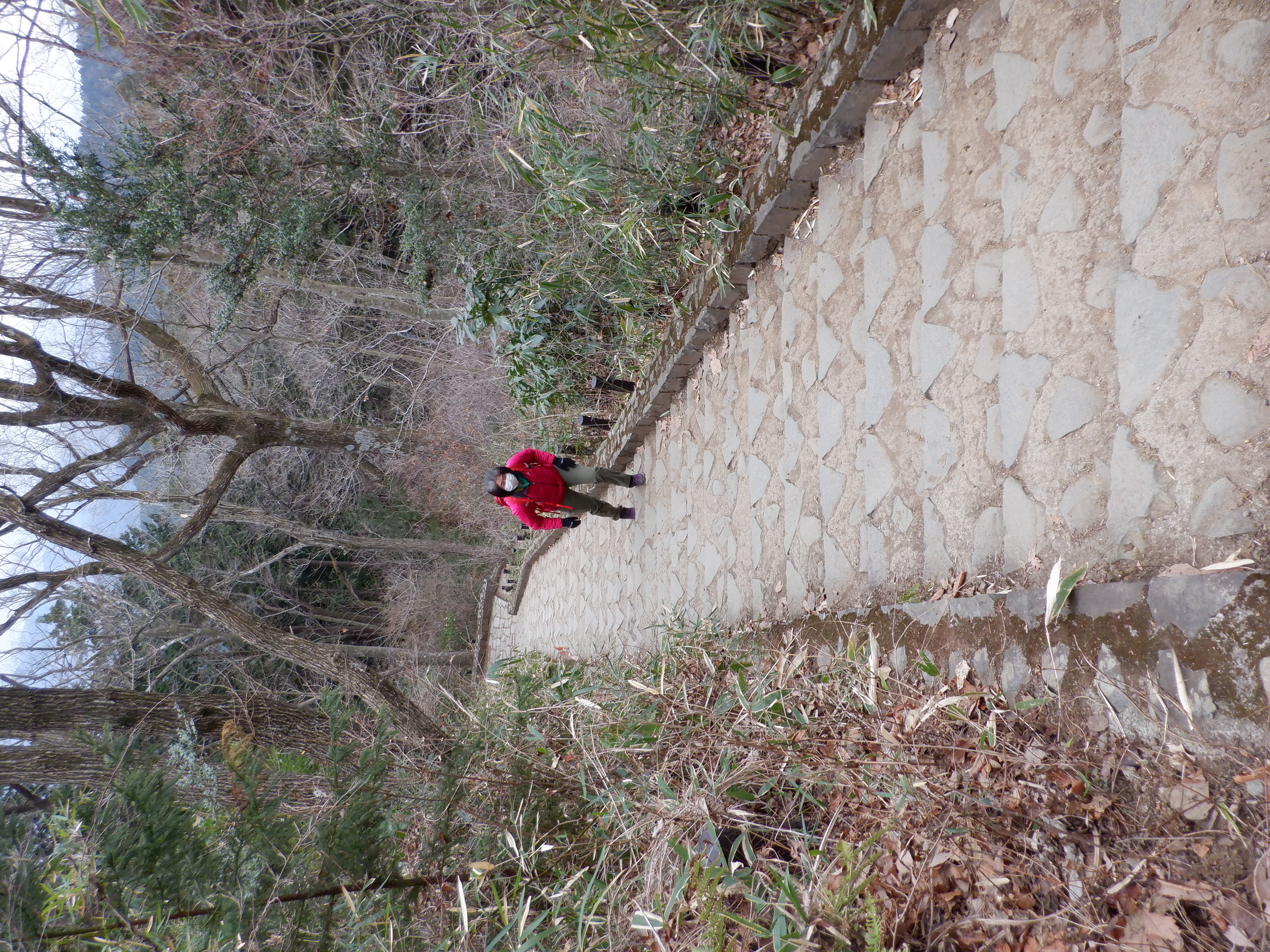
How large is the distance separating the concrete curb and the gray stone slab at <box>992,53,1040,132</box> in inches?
16.1

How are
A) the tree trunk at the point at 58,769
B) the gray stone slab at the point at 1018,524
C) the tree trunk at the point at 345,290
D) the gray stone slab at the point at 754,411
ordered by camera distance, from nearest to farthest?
the gray stone slab at the point at 1018,524 → the gray stone slab at the point at 754,411 → the tree trunk at the point at 58,769 → the tree trunk at the point at 345,290

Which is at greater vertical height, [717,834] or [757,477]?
[757,477]

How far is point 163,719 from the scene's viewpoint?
5012mm

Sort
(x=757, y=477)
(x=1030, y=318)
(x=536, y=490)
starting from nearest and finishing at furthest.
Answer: (x=1030, y=318)
(x=757, y=477)
(x=536, y=490)

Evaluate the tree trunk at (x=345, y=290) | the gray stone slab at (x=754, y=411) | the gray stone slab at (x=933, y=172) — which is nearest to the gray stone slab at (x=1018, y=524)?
the gray stone slab at (x=933, y=172)

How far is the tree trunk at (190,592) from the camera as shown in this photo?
6270mm

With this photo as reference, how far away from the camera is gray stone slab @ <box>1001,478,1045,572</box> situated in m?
2.14

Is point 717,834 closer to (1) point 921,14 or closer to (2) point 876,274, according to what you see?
(2) point 876,274

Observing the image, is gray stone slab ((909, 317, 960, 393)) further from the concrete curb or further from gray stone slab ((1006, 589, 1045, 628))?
the concrete curb

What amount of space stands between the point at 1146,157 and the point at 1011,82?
2.07ft

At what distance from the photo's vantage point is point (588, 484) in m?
5.86

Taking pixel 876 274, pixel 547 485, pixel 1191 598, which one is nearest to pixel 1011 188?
pixel 876 274

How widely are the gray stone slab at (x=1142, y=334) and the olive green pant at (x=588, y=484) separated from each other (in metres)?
4.13

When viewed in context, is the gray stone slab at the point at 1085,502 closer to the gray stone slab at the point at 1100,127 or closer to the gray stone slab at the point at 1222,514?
the gray stone slab at the point at 1222,514
